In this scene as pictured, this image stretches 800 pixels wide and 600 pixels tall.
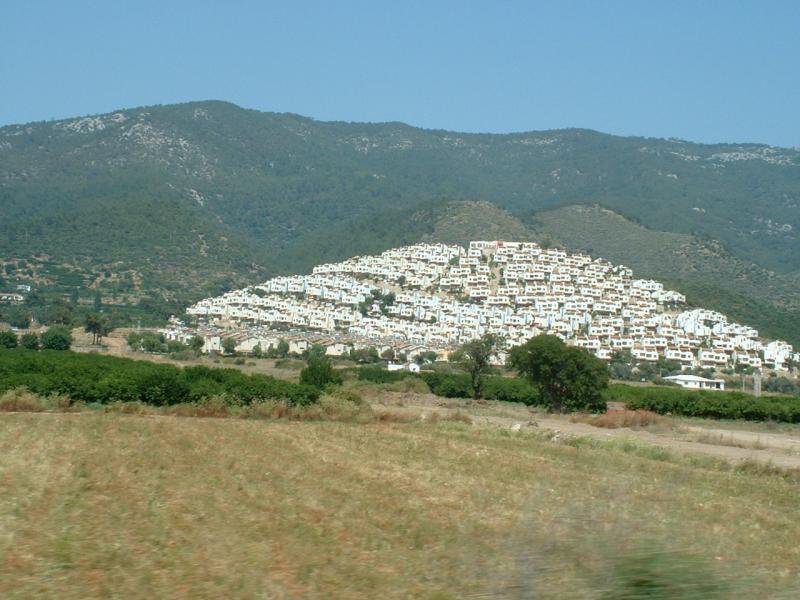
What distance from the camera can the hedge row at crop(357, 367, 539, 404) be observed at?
51.6m

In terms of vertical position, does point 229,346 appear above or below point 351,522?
above

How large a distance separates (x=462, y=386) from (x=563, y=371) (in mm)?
8494

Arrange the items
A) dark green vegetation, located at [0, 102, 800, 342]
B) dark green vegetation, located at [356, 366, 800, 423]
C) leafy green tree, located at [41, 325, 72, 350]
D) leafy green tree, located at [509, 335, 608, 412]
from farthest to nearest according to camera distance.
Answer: dark green vegetation, located at [0, 102, 800, 342], leafy green tree, located at [41, 325, 72, 350], dark green vegetation, located at [356, 366, 800, 423], leafy green tree, located at [509, 335, 608, 412]

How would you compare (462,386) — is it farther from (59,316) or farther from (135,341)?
(59,316)

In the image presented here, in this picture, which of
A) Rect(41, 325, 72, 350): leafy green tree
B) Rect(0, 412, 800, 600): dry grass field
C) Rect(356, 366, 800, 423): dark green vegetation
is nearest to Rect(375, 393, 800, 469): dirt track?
Rect(356, 366, 800, 423): dark green vegetation

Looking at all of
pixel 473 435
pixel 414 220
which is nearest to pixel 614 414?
pixel 473 435

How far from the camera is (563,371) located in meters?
44.7

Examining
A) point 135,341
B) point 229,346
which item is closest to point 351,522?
point 135,341

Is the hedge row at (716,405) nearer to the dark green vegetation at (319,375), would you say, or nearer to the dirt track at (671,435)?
the dirt track at (671,435)

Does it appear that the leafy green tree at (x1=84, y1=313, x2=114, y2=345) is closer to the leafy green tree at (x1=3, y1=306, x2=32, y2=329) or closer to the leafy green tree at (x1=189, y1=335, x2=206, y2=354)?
the leafy green tree at (x1=189, y1=335, x2=206, y2=354)

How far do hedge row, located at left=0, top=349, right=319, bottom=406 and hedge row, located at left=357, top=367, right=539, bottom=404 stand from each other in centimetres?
1975

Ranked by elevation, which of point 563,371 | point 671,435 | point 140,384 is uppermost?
point 563,371

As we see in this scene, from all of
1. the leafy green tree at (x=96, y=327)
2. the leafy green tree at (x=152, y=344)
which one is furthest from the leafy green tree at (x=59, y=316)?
the leafy green tree at (x=152, y=344)

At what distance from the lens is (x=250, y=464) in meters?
14.8
